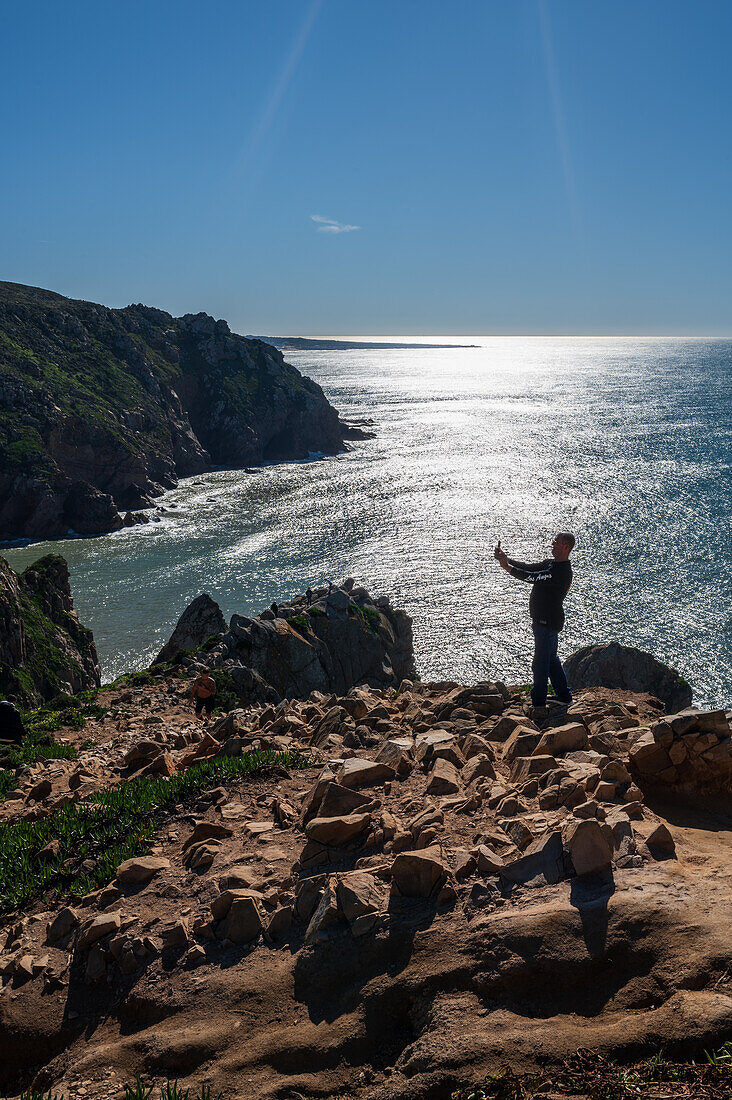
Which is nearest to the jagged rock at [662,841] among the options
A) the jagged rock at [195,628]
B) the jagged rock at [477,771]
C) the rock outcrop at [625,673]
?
the jagged rock at [477,771]

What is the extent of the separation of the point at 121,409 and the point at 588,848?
4308 inches

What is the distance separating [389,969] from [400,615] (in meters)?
31.7

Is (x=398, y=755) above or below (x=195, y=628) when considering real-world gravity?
above

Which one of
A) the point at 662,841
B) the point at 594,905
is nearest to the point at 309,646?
the point at 662,841

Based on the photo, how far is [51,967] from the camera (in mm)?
7289

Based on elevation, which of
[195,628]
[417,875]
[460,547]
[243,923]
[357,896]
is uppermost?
[417,875]

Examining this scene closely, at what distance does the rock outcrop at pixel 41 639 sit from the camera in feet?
97.2

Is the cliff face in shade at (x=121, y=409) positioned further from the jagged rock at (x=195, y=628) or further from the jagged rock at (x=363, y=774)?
the jagged rock at (x=363, y=774)

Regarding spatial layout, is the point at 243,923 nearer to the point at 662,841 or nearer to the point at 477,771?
the point at 477,771

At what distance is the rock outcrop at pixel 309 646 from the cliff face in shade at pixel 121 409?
2305 inches

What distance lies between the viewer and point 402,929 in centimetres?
646

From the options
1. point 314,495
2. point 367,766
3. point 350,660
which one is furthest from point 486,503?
point 367,766

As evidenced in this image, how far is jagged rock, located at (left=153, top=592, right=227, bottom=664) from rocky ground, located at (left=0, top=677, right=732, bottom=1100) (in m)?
21.8

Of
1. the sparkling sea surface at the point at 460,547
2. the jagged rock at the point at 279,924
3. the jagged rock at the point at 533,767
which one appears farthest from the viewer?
the sparkling sea surface at the point at 460,547
